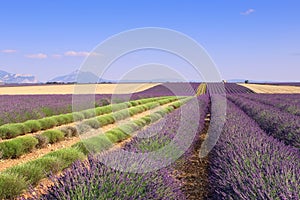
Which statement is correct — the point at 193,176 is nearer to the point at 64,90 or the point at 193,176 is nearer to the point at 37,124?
the point at 37,124

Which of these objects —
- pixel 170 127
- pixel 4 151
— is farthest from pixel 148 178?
pixel 4 151

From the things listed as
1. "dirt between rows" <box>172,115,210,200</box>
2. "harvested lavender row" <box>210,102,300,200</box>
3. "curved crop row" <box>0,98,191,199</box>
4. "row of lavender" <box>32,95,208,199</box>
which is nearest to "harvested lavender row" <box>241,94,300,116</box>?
"dirt between rows" <box>172,115,210,200</box>

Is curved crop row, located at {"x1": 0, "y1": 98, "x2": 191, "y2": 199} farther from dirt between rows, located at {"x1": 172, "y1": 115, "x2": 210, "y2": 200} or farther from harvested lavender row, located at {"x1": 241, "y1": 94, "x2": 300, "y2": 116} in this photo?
harvested lavender row, located at {"x1": 241, "y1": 94, "x2": 300, "y2": 116}

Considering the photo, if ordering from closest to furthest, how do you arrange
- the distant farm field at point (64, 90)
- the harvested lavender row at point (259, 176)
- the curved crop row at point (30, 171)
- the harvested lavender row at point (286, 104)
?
the harvested lavender row at point (259, 176) < the curved crop row at point (30, 171) < the harvested lavender row at point (286, 104) < the distant farm field at point (64, 90)

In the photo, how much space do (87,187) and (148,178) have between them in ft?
2.46

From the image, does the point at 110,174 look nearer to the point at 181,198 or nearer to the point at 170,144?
the point at 181,198

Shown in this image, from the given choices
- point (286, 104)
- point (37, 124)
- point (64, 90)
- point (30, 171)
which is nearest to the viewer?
point (30, 171)

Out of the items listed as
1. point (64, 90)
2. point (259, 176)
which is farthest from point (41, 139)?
point (64, 90)

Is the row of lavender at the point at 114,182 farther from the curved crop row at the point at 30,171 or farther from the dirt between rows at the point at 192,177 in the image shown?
the dirt between rows at the point at 192,177

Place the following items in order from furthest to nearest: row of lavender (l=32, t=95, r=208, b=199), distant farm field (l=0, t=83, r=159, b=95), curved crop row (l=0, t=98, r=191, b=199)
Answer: distant farm field (l=0, t=83, r=159, b=95)
curved crop row (l=0, t=98, r=191, b=199)
row of lavender (l=32, t=95, r=208, b=199)

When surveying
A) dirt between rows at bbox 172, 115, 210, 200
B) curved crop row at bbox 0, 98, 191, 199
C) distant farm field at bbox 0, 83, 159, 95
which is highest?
distant farm field at bbox 0, 83, 159, 95

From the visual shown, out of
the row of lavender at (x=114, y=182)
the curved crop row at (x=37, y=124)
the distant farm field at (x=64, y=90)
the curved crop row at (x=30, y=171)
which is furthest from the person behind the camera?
the distant farm field at (x=64, y=90)

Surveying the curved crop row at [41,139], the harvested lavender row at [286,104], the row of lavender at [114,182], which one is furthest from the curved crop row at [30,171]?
the harvested lavender row at [286,104]

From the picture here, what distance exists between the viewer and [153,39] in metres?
6.93
